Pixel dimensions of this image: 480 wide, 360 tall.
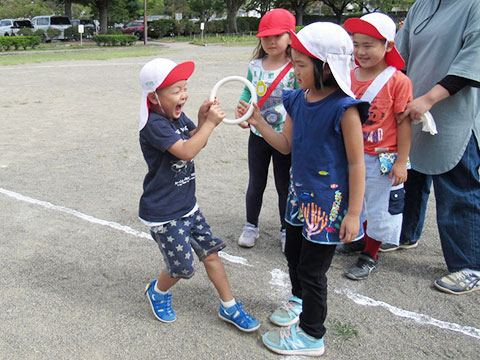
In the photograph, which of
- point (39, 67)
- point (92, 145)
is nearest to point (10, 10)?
point (39, 67)

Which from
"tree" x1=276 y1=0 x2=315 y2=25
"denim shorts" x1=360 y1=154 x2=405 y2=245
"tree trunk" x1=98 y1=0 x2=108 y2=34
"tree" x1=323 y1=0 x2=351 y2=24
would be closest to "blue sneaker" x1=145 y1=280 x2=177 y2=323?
"denim shorts" x1=360 y1=154 x2=405 y2=245

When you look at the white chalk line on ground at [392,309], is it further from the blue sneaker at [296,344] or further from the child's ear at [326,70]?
the child's ear at [326,70]

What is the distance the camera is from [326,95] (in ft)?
7.70

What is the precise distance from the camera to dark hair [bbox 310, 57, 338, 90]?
2.25 meters

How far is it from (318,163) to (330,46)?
22.4 inches

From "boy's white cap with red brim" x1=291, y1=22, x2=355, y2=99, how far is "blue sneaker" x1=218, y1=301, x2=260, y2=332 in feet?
4.69

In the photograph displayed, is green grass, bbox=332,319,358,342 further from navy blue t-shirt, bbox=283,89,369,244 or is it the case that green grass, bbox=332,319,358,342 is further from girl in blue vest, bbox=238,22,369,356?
navy blue t-shirt, bbox=283,89,369,244

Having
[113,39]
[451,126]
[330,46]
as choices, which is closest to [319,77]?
[330,46]

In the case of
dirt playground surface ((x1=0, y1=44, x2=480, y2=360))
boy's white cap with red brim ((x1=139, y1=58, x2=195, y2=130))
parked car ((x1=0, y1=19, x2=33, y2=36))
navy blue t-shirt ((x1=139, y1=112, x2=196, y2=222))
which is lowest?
dirt playground surface ((x1=0, y1=44, x2=480, y2=360))

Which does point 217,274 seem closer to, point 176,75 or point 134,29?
point 176,75

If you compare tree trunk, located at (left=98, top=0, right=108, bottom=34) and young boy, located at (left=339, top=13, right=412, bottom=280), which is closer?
young boy, located at (left=339, top=13, right=412, bottom=280)

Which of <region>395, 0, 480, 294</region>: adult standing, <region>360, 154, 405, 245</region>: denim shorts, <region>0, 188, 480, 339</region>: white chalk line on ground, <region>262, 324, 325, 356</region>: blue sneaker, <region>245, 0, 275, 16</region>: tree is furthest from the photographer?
<region>245, 0, 275, 16</region>: tree

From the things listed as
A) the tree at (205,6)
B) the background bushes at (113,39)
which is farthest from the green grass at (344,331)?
the tree at (205,6)

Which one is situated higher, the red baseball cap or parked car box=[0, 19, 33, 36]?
parked car box=[0, 19, 33, 36]
